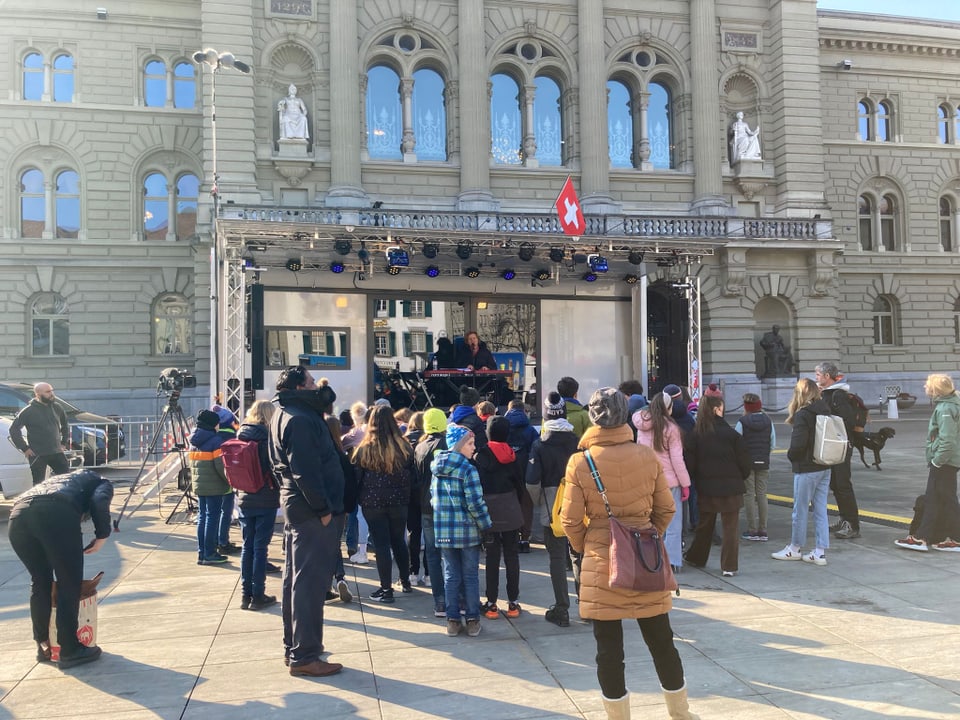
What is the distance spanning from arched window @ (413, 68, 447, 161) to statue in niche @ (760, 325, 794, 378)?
14812 millimetres

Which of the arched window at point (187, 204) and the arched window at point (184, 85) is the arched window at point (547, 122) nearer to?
the arched window at point (184, 85)

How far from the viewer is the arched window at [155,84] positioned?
28578 mm

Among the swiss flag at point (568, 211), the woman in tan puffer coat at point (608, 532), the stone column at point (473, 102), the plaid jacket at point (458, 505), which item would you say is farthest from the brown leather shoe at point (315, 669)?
the stone column at point (473, 102)

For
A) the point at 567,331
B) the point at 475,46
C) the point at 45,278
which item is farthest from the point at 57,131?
the point at 567,331

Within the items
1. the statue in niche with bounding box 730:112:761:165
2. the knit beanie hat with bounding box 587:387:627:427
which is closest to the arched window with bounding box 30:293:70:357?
the statue in niche with bounding box 730:112:761:165

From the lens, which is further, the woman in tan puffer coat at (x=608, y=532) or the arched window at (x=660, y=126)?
the arched window at (x=660, y=126)

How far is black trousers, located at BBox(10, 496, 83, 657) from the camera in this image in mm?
5328

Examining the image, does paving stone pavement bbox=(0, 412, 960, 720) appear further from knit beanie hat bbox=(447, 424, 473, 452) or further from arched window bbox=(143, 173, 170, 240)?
arched window bbox=(143, 173, 170, 240)

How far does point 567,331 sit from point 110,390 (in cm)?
1774

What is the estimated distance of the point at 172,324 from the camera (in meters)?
28.3

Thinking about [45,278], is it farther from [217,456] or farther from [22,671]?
[22,671]

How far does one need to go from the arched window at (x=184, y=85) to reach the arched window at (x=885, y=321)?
102ft

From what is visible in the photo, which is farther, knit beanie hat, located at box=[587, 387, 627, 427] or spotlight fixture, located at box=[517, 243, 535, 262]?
spotlight fixture, located at box=[517, 243, 535, 262]

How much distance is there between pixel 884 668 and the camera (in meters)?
5.00
